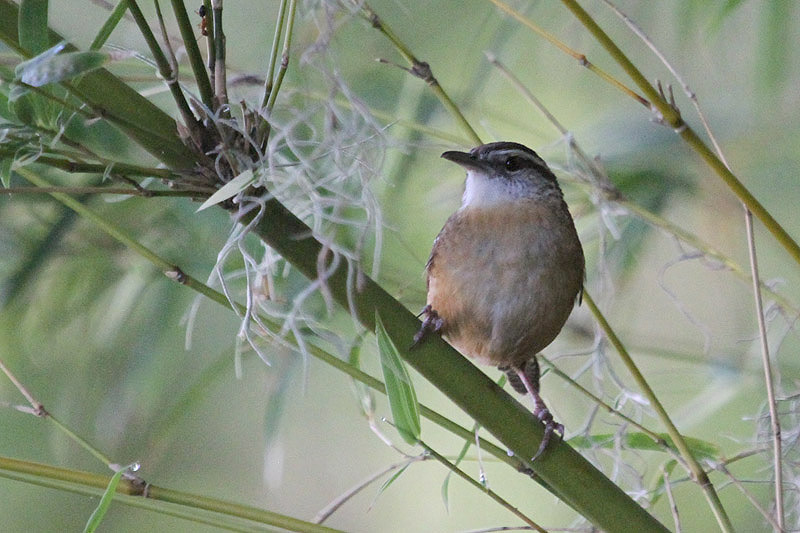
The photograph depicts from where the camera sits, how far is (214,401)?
12.8 feet

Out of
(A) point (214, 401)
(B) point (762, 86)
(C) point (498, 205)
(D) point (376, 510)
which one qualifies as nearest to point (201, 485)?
(A) point (214, 401)

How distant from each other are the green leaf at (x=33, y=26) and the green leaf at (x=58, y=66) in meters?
0.07

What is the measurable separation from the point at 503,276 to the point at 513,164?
359 mm

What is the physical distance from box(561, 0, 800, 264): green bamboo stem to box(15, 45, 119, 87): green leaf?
1.81ft

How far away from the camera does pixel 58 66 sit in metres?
0.86

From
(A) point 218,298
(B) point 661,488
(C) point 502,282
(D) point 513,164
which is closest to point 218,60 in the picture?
(A) point 218,298

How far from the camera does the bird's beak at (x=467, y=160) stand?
1830 millimetres

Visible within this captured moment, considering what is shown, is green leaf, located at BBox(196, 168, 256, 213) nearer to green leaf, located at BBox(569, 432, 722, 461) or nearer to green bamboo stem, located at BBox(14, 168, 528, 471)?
green bamboo stem, located at BBox(14, 168, 528, 471)

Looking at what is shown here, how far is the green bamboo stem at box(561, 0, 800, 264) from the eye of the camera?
3.76 ft

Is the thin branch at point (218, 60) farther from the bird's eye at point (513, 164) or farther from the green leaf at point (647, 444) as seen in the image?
the bird's eye at point (513, 164)

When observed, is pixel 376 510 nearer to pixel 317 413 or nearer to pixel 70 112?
pixel 317 413

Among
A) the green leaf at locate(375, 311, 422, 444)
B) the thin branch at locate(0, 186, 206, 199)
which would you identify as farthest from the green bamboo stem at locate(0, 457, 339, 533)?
the thin branch at locate(0, 186, 206, 199)

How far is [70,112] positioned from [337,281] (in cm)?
35

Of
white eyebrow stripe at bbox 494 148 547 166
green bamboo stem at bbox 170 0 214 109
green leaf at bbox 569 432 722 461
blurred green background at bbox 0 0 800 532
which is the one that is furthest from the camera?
white eyebrow stripe at bbox 494 148 547 166
